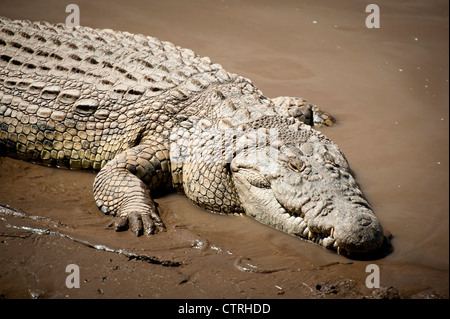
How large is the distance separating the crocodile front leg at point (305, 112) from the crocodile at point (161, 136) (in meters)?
0.90

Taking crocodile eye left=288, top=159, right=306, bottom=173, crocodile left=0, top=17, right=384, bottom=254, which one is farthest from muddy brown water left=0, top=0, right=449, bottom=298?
crocodile eye left=288, top=159, right=306, bottom=173

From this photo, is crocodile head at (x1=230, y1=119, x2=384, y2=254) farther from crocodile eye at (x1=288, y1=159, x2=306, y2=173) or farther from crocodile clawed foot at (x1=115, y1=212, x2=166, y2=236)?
crocodile clawed foot at (x1=115, y1=212, x2=166, y2=236)

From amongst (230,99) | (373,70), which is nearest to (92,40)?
(230,99)

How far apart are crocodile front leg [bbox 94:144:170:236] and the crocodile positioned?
0.03 feet

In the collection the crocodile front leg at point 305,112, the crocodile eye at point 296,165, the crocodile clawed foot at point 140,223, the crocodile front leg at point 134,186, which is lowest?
the crocodile clawed foot at point 140,223

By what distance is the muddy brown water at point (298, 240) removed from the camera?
303 centimetres

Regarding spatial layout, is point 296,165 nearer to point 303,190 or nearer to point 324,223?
point 303,190

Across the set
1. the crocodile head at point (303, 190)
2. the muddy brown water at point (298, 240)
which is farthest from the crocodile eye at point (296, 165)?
the muddy brown water at point (298, 240)

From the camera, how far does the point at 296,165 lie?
12.8 ft

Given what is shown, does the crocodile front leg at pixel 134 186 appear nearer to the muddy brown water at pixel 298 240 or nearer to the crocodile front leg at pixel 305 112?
the muddy brown water at pixel 298 240

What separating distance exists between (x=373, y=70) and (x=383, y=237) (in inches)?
167

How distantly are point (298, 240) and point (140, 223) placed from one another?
55.5 inches

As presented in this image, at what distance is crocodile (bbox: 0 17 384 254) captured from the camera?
3854mm
